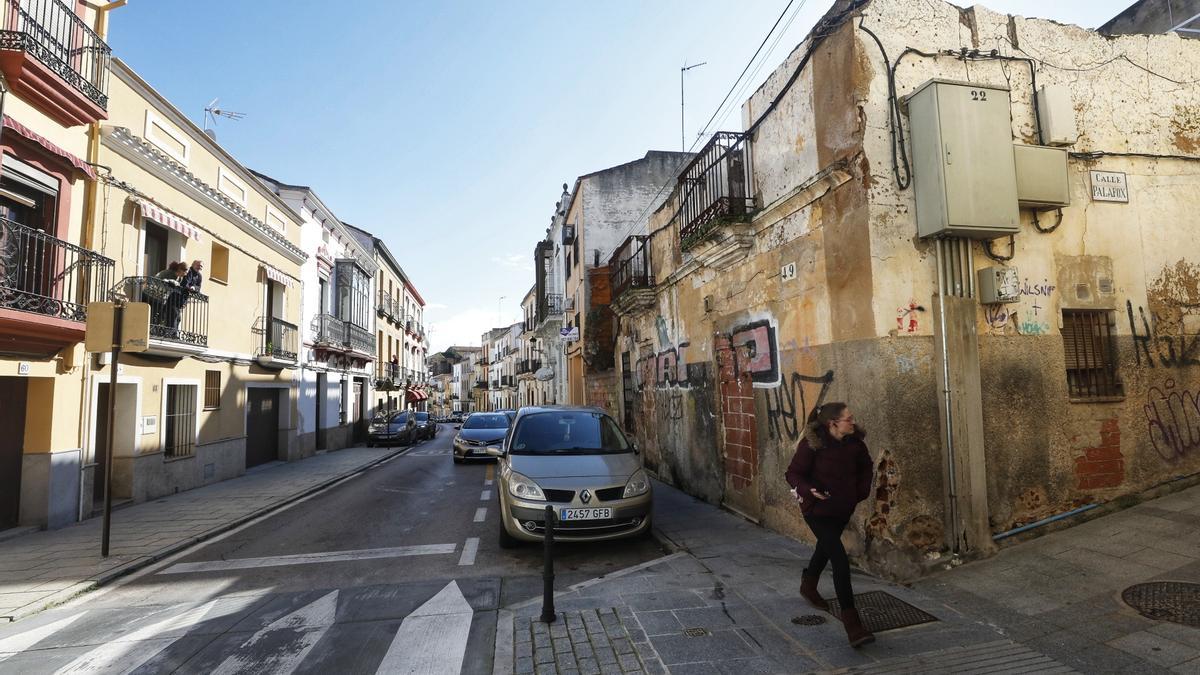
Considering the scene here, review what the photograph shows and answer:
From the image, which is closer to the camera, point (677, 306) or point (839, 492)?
point (839, 492)

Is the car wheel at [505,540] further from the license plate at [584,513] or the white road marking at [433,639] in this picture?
the white road marking at [433,639]

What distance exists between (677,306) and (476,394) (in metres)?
70.0

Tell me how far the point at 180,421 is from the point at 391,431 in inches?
451

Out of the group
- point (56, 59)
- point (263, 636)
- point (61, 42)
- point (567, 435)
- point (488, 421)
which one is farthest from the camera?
point (488, 421)

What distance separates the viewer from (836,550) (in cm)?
407

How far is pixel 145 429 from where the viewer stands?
10.6m

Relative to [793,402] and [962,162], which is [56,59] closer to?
[793,402]

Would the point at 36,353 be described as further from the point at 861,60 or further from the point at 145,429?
the point at 861,60

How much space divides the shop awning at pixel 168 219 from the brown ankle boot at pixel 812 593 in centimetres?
1198

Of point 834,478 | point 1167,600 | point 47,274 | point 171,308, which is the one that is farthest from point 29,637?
point 1167,600

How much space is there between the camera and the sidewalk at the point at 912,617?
11.9 ft

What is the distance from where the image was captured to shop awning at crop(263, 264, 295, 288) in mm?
15709

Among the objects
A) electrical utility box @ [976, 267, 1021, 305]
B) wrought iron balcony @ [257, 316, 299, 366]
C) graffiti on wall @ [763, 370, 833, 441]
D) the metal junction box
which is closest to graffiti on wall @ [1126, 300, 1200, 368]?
the metal junction box

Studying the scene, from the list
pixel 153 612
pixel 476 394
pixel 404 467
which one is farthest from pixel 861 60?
pixel 476 394
